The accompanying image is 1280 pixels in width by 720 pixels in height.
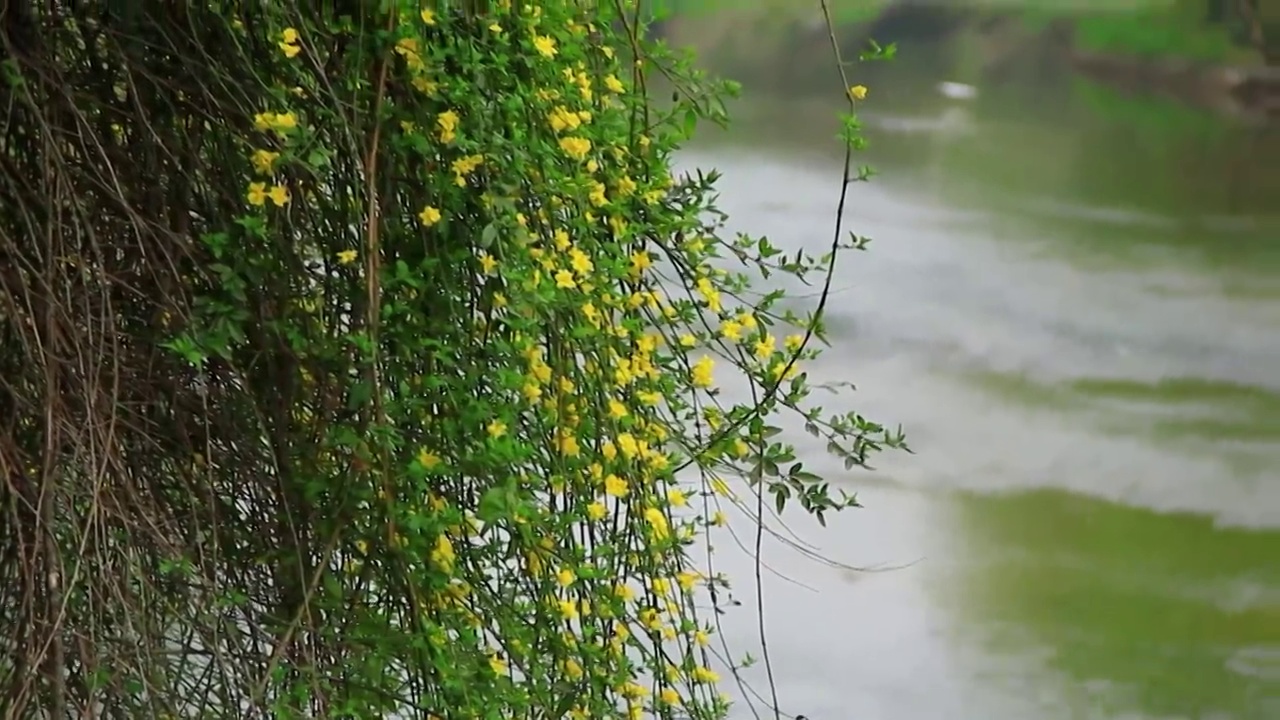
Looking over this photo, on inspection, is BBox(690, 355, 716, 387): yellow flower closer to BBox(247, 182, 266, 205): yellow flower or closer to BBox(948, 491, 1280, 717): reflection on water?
BBox(247, 182, 266, 205): yellow flower

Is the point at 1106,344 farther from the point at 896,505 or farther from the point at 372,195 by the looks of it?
the point at 372,195

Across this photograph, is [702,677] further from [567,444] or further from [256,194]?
[256,194]

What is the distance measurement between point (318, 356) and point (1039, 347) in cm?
75

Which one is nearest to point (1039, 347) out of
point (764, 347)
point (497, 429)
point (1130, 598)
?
point (1130, 598)

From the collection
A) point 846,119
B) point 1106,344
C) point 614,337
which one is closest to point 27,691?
point 614,337

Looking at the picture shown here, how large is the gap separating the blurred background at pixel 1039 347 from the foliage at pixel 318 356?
49cm

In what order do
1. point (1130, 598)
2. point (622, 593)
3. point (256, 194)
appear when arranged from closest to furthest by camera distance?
point (256, 194)
point (622, 593)
point (1130, 598)

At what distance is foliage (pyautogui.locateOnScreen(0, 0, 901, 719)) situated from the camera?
2.06 feet

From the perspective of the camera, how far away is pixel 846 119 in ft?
2.42

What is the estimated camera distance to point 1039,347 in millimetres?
1175

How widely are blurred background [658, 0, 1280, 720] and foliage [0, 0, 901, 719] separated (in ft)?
1.59

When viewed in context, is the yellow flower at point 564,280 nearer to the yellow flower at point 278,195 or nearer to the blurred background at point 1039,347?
the yellow flower at point 278,195

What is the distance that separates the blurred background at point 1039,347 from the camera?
115 centimetres

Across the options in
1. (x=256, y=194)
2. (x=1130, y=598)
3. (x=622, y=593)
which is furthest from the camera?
(x=1130, y=598)
